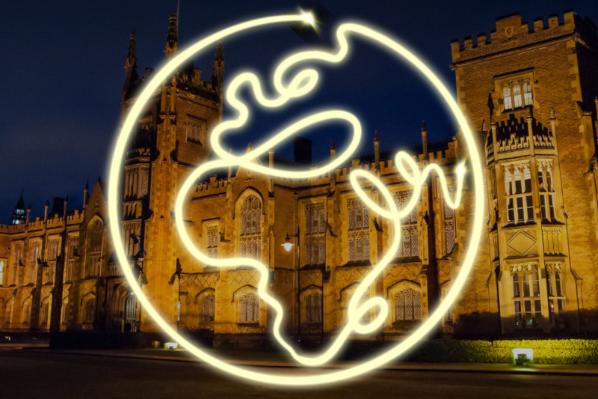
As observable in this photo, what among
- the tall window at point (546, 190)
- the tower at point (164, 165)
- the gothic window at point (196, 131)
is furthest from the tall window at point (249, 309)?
the tall window at point (546, 190)

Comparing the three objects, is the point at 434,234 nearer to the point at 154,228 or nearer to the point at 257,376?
the point at 154,228

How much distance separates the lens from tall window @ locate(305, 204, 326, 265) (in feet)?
136

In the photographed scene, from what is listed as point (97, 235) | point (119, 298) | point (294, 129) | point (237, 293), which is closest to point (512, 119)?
point (237, 293)

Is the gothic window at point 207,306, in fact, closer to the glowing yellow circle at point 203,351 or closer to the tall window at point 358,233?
the tall window at point 358,233

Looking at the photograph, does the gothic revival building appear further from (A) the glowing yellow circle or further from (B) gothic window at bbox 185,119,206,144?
(A) the glowing yellow circle

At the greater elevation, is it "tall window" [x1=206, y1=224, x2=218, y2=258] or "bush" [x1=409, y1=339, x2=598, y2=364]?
"tall window" [x1=206, y1=224, x2=218, y2=258]

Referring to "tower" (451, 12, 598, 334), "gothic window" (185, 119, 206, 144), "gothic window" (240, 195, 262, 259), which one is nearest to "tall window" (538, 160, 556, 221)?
"tower" (451, 12, 598, 334)

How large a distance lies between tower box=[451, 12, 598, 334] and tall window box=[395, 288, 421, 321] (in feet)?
20.8

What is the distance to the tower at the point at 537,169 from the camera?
2820cm

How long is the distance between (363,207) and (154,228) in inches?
669

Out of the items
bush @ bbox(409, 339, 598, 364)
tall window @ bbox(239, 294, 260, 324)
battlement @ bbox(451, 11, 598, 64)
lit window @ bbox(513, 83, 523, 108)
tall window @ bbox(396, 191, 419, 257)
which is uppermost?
battlement @ bbox(451, 11, 598, 64)

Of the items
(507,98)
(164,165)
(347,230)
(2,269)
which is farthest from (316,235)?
(2,269)

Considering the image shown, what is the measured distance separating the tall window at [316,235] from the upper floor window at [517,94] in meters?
14.9

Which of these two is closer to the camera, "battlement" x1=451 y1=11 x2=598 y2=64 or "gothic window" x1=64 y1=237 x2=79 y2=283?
"battlement" x1=451 y1=11 x2=598 y2=64
